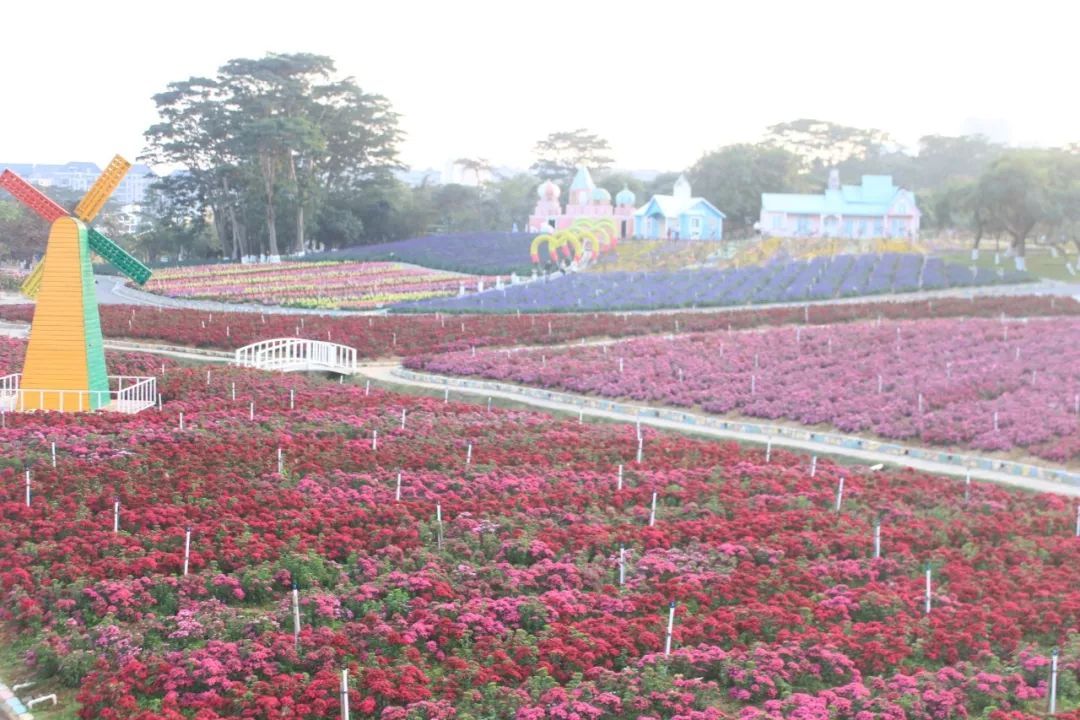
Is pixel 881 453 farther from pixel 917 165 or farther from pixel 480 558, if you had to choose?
pixel 917 165

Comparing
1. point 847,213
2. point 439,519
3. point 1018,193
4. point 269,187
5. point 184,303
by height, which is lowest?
point 439,519

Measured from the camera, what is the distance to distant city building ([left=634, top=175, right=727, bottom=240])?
256ft

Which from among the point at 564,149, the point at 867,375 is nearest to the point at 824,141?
the point at 564,149

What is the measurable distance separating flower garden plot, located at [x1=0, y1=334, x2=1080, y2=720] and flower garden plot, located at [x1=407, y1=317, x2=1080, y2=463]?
5.04 metres

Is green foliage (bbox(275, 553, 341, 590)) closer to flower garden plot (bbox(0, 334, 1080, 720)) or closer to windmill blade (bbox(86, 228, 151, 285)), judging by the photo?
flower garden plot (bbox(0, 334, 1080, 720))

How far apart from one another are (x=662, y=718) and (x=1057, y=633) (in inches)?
202

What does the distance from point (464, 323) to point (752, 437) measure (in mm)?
17341

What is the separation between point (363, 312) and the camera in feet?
160

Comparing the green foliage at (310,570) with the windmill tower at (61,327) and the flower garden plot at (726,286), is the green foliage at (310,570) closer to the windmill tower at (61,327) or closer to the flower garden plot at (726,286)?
the windmill tower at (61,327)

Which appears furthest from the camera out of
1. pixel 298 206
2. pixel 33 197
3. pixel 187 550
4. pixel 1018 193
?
pixel 298 206

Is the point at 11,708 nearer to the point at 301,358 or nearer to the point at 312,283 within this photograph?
the point at 301,358

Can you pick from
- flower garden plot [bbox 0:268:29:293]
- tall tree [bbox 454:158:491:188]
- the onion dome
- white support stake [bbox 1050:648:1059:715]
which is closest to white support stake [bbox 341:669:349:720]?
white support stake [bbox 1050:648:1059:715]

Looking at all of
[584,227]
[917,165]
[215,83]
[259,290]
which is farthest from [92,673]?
[917,165]

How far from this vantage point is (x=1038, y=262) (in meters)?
63.8
